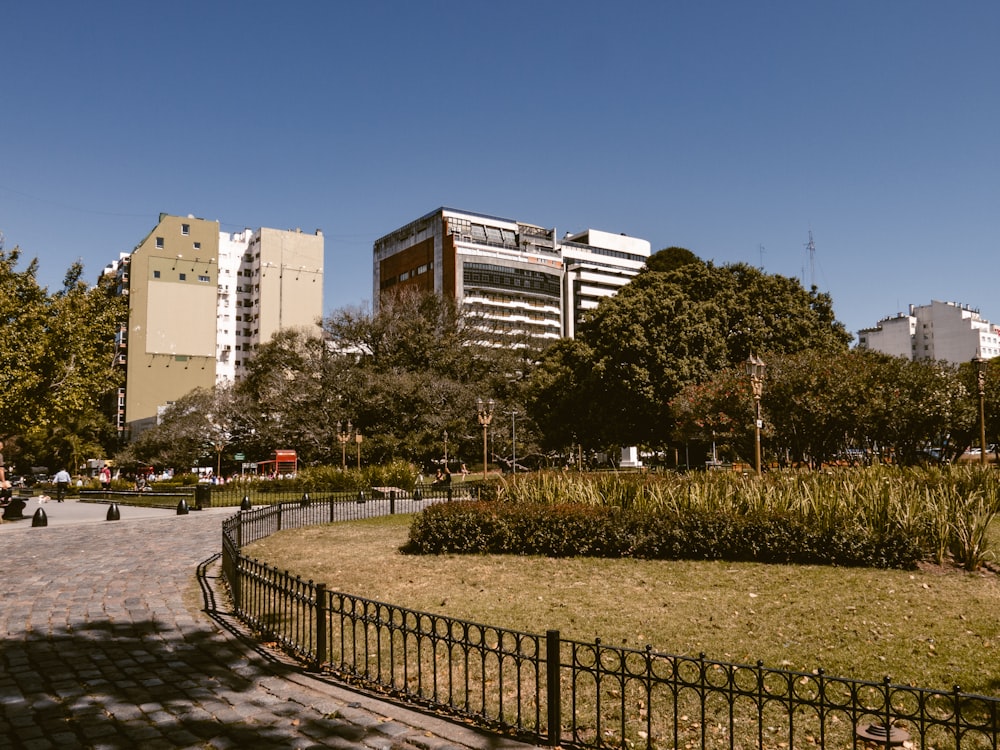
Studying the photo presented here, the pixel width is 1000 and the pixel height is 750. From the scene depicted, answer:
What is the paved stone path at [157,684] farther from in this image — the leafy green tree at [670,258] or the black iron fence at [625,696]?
the leafy green tree at [670,258]

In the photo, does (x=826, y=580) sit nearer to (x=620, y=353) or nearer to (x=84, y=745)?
(x=84, y=745)

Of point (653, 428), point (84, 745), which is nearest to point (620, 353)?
point (653, 428)

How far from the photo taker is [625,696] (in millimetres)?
6246

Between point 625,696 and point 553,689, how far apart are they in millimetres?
1262

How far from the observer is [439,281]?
316 feet

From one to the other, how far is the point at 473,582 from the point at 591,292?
319 ft

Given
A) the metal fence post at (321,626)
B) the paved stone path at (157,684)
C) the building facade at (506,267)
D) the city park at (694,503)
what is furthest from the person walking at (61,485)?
the building facade at (506,267)

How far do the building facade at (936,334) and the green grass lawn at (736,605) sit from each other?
391 ft

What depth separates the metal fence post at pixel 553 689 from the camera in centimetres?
523

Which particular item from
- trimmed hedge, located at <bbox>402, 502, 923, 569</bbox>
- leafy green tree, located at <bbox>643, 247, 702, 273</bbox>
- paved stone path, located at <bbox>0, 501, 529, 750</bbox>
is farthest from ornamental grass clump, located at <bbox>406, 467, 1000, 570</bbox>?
leafy green tree, located at <bbox>643, 247, 702, 273</bbox>

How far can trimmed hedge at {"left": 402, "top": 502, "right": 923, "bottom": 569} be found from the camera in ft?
37.4

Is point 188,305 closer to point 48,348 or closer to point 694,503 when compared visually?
point 48,348

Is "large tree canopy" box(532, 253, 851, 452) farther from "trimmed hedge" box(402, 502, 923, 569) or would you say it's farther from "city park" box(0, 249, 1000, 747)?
"trimmed hedge" box(402, 502, 923, 569)

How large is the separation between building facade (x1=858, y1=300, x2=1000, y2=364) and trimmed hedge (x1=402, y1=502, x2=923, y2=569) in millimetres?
117580
